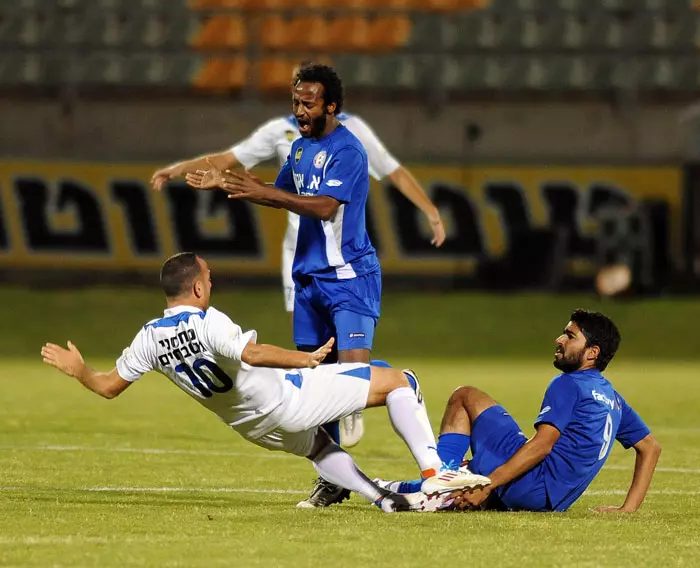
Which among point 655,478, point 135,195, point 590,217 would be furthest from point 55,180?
point 655,478

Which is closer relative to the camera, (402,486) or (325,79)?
(402,486)

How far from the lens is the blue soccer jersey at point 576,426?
6.32 meters

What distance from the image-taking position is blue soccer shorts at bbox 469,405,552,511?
6.45 meters

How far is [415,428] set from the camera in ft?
21.3

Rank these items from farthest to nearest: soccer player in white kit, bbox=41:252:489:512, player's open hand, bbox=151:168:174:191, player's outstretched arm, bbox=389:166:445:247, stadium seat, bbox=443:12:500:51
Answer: stadium seat, bbox=443:12:500:51
player's outstretched arm, bbox=389:166:445:247
player's open hand, bbox=151:168:174:191
soccer player in white kit, bbox=41:252:489:512

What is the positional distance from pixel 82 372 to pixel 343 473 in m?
1.25

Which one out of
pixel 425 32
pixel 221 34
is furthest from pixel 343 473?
pixel 221 34

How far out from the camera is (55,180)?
68.5ft

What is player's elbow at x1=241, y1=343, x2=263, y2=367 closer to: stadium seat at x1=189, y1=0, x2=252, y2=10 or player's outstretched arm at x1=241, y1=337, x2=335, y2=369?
player's outstretched arm at x1=241, y1=337, x2=335, y2=369

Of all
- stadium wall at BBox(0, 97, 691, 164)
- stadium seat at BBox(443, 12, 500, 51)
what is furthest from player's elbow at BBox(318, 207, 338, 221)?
stadium seat at BBox(443, 12, 500, 51)

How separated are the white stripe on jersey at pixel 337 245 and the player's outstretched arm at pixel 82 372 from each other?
1287mm

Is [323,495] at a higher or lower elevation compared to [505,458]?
lower

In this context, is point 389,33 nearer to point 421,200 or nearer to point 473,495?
point 421,200

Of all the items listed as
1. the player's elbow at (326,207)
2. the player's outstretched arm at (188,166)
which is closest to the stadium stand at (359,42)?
the player's outstretched arm at (188,166)
